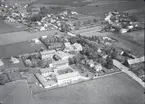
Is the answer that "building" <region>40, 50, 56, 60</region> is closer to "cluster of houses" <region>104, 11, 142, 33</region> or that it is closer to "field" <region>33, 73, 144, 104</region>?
"field" <region>33, 73, 144, 104</region>

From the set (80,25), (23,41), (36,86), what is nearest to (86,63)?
(36,86)

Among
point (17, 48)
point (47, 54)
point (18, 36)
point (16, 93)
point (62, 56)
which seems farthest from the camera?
point (18, 36)

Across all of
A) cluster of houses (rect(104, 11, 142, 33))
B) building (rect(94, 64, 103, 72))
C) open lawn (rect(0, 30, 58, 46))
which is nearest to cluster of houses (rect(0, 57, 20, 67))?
open lawn (rect(0, 30, 58, 46))

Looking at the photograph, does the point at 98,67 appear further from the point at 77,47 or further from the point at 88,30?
the point at 88,30

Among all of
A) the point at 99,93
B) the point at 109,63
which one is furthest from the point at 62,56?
the point at 99,93

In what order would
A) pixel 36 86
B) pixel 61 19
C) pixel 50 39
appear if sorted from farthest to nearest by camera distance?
1. pixel 61 19
2. pixel 50 39
3. pixel 36 86

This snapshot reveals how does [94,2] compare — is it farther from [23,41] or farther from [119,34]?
[23,41]
